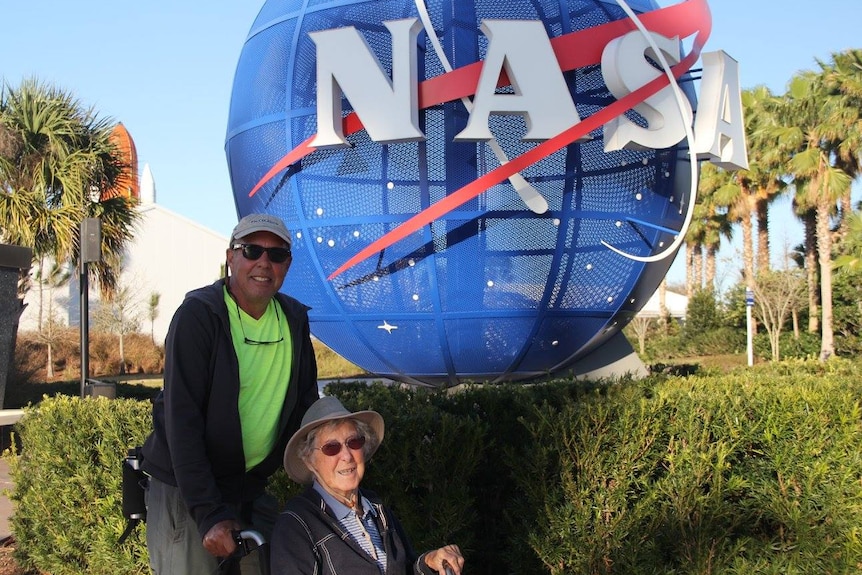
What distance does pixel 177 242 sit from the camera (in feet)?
120

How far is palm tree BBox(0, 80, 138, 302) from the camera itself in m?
14.7

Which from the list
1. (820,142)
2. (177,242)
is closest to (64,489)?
(820,142)

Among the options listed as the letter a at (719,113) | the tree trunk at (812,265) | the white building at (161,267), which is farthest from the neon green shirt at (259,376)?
the white building at (161,267)

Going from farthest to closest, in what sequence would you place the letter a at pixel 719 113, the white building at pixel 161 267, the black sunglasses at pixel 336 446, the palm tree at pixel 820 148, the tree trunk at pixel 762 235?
the white building at pixel 161 267, the tree trunk at pixel 762 235, the palm tree at pixel 820 148, the letter a at pixel 719 113, the black sunglasses at pixel 336 446

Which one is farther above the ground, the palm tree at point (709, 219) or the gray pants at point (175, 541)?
the palm tree at point (709, 219)

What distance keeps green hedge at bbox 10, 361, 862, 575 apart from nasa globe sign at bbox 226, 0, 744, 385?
225 cm

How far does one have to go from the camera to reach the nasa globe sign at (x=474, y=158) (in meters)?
6.55

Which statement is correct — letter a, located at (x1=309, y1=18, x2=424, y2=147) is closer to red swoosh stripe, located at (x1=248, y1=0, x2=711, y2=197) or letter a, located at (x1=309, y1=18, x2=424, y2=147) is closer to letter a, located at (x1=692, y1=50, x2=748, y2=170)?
red swoosh stripe, located at (x1=248, y1=0, x2=711, y2=197)

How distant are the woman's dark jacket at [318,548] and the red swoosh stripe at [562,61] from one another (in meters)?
4.39

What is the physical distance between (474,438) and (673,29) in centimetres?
423

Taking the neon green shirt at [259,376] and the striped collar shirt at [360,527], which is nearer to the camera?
the striped collar shirt at [360,527]

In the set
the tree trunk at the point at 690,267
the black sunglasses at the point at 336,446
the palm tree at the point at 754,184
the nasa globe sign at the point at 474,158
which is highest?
the palm tree at the point at 754,184

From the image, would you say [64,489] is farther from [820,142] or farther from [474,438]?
[820,142]

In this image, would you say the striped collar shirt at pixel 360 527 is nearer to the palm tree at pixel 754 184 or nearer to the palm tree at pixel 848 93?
the palm tree at pixel 848 93
